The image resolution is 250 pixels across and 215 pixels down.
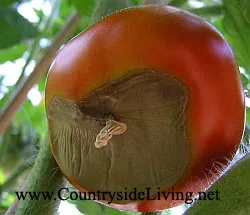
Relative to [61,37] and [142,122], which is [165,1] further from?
[61,37]

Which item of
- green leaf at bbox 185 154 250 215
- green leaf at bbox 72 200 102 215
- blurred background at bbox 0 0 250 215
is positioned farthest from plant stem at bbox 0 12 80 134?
green leaf at bbox 185 154 250 215

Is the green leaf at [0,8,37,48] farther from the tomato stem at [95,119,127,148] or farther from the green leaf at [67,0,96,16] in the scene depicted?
the tomato stem at [95,119,127,148]

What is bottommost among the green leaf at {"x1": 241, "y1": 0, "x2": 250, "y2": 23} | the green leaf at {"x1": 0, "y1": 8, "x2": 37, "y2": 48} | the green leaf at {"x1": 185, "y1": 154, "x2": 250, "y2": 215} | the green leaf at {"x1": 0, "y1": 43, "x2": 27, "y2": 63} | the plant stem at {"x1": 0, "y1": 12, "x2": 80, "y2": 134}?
the green leaf at {"x1": 0, "y1": 43, "x2": 27, "y2": 63}

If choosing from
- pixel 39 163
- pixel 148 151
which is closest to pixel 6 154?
pixel 39 163

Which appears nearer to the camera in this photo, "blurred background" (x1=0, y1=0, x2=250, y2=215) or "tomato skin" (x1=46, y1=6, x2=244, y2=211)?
"tomato skin" (x1=46, y1=6, x2=244, y2=211)

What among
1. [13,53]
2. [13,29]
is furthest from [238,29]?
[13,53]

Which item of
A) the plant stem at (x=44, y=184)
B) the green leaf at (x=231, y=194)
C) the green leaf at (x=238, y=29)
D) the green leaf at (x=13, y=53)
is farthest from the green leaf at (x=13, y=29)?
the green leaf at (x=231, y=194)

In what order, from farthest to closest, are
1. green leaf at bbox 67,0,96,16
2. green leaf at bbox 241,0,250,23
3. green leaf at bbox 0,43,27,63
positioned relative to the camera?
green leaf at bbox 0,43,27,63 < green leaf at bbox 67,0,96,16 < green leaf at bbox 241,0,250,23
